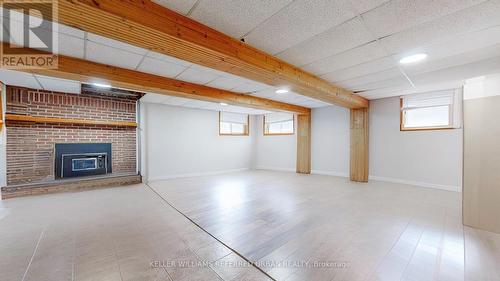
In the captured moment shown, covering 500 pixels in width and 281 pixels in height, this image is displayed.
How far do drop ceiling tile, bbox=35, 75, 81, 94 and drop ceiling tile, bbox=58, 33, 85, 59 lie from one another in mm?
1514

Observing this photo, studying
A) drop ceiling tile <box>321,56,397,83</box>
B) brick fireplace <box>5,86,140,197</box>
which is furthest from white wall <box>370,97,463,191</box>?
brick fireplace <box>5,86,140,197</box>

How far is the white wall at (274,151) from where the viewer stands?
24.9 ft

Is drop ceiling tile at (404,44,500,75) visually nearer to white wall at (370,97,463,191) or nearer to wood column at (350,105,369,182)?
white wall at (370,97,463,191)

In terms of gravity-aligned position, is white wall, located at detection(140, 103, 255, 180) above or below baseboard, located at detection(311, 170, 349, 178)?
above

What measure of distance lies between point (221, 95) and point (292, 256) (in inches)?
140

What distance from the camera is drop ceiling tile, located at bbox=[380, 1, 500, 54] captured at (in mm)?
1807

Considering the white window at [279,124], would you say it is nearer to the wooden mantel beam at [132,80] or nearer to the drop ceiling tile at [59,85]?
the wooden mantel beam at [132,80]

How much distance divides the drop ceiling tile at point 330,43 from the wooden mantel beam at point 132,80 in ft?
6.64

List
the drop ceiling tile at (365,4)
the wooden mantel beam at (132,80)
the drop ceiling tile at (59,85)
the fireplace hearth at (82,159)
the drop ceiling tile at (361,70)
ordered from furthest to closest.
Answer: the fireplace hearth at (82,159) < the drop ceiling tile at (59,85) < the drop ceiling tile at (361,70) < the wooden mantel beam at (132,80) < the drop ceiling tile at (365,4)

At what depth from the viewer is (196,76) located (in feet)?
11.9

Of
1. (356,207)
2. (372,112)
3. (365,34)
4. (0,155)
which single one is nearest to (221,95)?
(365,34)

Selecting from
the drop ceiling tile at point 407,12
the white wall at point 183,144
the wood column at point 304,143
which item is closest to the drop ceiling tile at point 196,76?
the drop ceiling tile at point 407,12

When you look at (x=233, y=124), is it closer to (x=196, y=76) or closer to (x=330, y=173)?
(x=330, y=173)

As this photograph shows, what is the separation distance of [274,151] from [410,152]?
4.36 m
